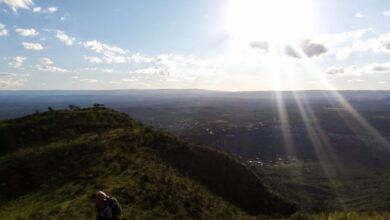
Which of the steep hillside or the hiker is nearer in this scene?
the hiker

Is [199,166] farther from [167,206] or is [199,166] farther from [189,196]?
[167,206]

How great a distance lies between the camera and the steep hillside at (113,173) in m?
32.5

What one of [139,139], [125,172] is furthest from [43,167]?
[139,139]

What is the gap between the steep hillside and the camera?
107 ft

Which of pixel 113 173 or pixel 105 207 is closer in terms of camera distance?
pixel 105 207

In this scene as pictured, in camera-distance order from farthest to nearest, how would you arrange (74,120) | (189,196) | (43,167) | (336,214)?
(74,120)
(43,167)
(189,196)
(336,214)

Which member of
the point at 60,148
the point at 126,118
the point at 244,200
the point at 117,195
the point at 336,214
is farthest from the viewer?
the point at 126,118

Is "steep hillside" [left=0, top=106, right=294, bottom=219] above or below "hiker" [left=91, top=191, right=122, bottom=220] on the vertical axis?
below

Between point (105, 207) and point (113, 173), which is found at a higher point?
point (105, 207)

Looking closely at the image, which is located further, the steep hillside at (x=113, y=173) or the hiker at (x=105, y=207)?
the steep hillside at (x=113, y=173)

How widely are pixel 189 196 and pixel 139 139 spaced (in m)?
16.8

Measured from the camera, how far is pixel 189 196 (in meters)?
37.5

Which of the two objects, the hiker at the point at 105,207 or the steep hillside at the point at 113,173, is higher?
the hiker at the point at 105,207

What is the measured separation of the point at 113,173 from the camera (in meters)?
39.1
